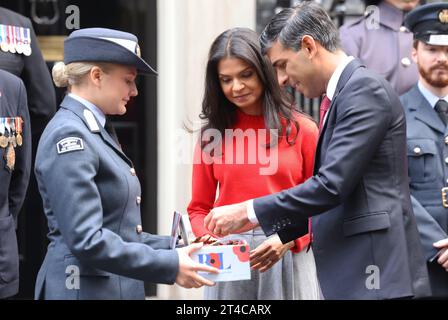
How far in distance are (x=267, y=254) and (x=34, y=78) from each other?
1.82 metres

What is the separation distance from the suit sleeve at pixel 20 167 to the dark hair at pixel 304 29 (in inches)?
57.1

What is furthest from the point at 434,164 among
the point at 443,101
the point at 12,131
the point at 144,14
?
the point at 144,14

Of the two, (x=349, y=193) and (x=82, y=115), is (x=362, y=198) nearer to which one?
(x=349, y=193)

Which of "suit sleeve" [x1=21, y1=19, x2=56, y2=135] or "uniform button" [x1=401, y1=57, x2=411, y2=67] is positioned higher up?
"uniform button" [x1=401, y1=57, x2=411, y2=67]

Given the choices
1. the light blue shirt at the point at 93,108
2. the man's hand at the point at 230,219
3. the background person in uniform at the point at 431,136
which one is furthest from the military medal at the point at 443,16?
the light blue shirt at the point at 93,108

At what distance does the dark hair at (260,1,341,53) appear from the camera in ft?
14.1

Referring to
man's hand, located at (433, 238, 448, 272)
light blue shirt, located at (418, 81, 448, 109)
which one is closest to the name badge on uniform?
man's hand, located at (433, 238, 448, 272)

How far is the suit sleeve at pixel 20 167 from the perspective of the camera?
5168 millimetres

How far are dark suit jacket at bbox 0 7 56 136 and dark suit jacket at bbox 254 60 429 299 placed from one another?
76.5 inches

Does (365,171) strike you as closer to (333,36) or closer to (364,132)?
(364,132)

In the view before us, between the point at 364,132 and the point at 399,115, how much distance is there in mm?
203

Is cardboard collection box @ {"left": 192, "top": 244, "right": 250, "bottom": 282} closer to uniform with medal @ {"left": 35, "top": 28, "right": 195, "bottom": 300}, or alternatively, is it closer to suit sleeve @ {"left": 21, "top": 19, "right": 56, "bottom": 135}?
uniform with medal @ {"left": 35, "top": 28, "right": 195, "bottom": 300}

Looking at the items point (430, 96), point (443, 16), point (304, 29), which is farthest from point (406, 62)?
point (304, 29)

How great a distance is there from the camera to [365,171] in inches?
162
